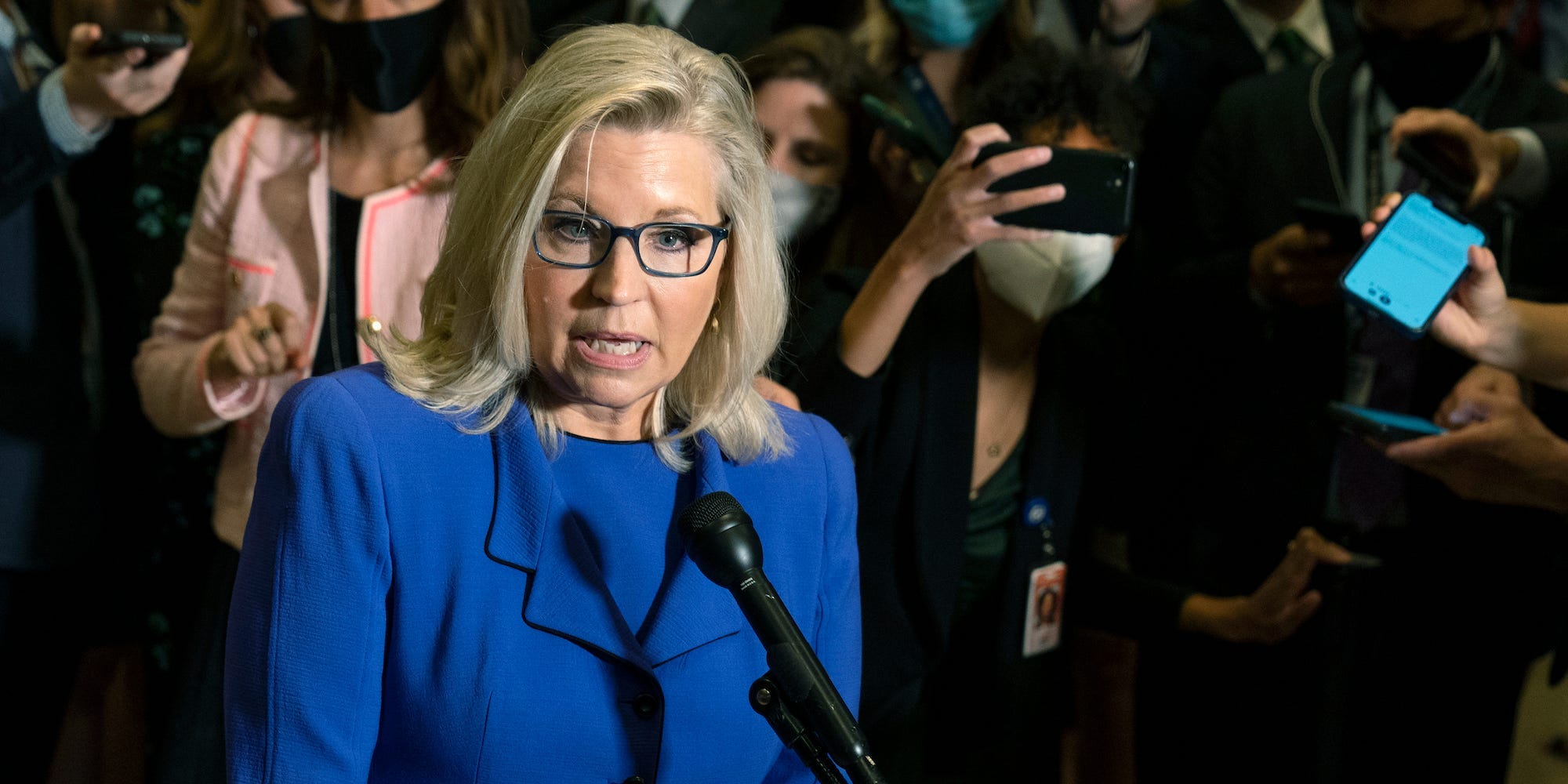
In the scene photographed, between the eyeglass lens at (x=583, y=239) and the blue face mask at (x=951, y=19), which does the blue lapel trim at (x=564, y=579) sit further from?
the blue face mask at (x=951, y=19)

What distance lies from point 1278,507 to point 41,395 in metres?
2.53

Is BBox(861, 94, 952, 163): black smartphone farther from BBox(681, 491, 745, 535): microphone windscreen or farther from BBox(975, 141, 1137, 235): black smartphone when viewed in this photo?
BBox(681, 491, 745, 535): microphone windscreen

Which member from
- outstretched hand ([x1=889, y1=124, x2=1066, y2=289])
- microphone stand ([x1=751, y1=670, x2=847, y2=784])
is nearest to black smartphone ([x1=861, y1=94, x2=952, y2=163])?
outstretched hand ([x1=889, y1=124, x2=1066, y2=289])

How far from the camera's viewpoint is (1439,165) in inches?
102

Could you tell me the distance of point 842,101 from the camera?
113 inches

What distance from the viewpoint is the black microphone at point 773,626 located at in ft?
4.04

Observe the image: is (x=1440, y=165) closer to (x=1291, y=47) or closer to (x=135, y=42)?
(x=1291, y=47)

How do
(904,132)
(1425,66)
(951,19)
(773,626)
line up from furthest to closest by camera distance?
(951,19)
(1425,66)
(904,132)
(773,626)

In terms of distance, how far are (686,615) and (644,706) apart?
0.11 metres

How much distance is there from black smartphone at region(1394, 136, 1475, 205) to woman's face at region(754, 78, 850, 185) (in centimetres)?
109

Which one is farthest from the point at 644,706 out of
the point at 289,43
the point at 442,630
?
the point at 289,43

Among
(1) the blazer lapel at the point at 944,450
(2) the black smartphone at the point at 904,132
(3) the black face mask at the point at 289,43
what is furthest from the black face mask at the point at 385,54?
(1) the blazer lapel at the point at 944,450

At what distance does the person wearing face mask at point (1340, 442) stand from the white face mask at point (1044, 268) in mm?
390

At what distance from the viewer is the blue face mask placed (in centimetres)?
309
